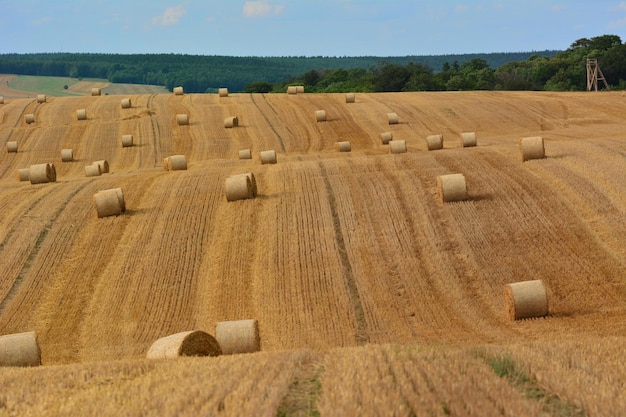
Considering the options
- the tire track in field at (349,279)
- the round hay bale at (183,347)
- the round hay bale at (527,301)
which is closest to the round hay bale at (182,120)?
the tire track in field at (349,279)

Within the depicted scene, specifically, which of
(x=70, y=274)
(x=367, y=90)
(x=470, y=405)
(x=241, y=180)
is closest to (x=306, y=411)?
(x=470, y=405)

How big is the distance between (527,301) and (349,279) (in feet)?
→ 13.8

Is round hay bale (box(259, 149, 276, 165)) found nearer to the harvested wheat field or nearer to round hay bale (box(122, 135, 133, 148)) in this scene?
the harvested wheat field

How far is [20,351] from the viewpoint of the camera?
14469 millimetres

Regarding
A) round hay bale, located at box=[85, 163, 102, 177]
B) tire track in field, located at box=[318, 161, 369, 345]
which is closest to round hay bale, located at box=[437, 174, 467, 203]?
tire track in field, located at box=[318, 161, 369, 345]

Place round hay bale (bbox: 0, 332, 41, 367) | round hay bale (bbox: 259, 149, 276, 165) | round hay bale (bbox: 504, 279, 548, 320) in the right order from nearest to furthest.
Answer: round hay bale (bbox: 0, 332, 41, 367)
round hay bale (bbox: 504, 279, 548, 320)
round hay bale (bbox: 259, 149, 276, 165)

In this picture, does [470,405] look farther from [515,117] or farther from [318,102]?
[318,102]

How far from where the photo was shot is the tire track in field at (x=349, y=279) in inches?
681

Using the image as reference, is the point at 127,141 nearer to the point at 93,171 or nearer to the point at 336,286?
the point at 93,171

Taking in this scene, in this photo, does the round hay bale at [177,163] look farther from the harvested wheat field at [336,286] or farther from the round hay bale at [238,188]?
the round hay bale at [238,188]

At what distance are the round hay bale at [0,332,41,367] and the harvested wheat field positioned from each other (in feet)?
4.36

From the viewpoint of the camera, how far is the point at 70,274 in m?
21.4

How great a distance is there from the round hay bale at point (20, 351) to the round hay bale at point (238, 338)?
289cm

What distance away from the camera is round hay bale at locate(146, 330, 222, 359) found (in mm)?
12539
